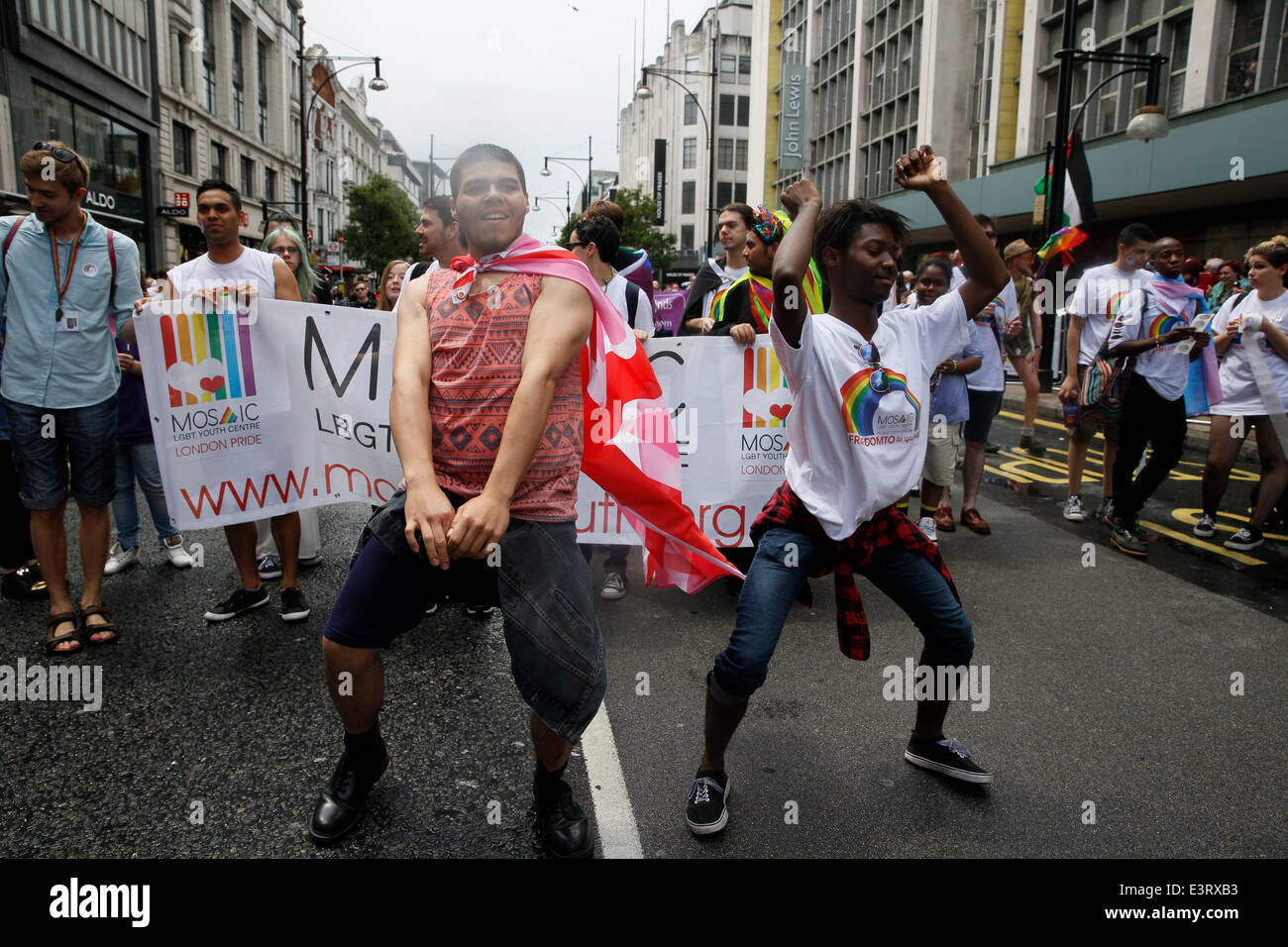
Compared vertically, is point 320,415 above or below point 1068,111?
below

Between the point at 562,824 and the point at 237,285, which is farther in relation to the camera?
the point at 237,285

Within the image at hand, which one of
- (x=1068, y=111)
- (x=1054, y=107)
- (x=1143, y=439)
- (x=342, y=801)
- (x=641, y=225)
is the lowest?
(x=342, y=801)

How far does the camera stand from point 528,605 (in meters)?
2.32

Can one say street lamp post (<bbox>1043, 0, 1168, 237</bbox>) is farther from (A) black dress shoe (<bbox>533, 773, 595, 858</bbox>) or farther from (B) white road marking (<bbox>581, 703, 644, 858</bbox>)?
(A) black dress shoe (<bbox>533, 773, 595, 858</bbox>)

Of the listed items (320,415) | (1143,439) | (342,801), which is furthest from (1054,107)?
(342,801)

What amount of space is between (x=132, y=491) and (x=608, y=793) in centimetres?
410

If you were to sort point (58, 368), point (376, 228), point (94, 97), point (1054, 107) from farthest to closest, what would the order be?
point (376, 228) → point (1054, 107) → point (94, 97) → point (58, 368)

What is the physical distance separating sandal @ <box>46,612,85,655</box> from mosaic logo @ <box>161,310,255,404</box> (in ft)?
3.63

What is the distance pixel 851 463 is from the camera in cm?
273

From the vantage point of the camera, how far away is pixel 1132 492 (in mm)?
6062

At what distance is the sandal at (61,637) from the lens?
393 centimetres

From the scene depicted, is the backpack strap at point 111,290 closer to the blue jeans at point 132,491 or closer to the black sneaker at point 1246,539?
the blue jeans at point 132,491

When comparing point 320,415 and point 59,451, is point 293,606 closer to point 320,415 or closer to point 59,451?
point 320,415

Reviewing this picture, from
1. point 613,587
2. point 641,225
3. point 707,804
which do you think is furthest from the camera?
point 641,225
